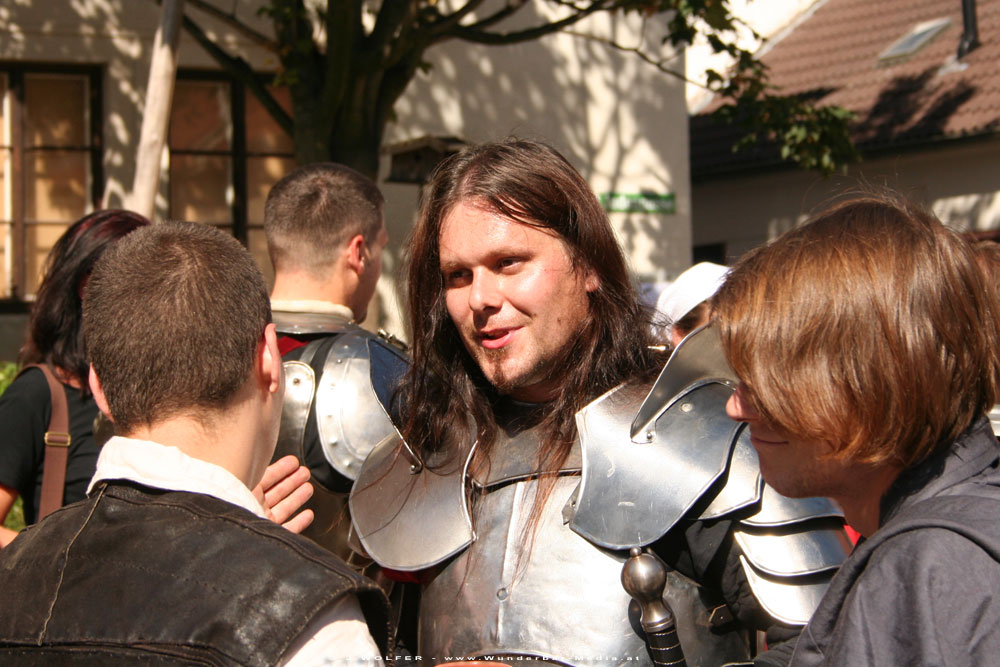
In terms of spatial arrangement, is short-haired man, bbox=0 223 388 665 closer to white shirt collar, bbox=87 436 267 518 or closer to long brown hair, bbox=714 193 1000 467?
white shirt collar, bbox=87 436 267 518

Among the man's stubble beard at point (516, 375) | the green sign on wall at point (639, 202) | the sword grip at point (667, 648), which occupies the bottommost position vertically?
the sword grip at point (667, 648)

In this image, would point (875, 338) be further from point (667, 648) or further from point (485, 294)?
point (485, 294)

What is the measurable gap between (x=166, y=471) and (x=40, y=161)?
698 cm

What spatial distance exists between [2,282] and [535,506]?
668cm

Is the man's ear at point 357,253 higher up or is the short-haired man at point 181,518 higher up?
the man's ear at point 357,253

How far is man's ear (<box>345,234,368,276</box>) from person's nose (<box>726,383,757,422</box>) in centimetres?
176

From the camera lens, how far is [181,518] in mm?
1373

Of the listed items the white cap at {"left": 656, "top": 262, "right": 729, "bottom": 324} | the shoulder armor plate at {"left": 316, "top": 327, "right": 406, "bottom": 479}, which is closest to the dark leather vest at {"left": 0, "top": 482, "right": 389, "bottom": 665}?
the shoulder armor plate at {"left": 316, "top": 327, "right": 406, "bottom": 479}

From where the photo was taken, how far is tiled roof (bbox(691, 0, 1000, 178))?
36.3 ft

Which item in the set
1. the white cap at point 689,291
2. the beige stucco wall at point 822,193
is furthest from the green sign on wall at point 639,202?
the white cap at point 689,291

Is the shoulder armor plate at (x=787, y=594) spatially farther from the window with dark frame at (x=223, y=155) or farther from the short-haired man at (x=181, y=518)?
the window with dark frame at (x=223, y=155)

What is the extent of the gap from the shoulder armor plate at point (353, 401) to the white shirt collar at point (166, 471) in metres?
1.10

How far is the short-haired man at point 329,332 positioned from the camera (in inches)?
104

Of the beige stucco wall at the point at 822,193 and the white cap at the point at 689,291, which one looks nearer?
the white cap at the point at 689,291
